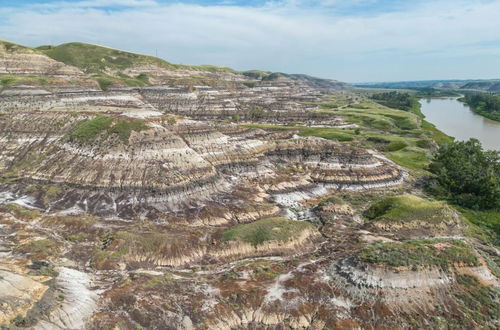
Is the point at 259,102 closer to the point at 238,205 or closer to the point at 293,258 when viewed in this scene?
the point at 238,205

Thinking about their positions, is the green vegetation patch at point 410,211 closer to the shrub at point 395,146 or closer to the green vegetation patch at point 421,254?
the green vegetation patch at point 421,254

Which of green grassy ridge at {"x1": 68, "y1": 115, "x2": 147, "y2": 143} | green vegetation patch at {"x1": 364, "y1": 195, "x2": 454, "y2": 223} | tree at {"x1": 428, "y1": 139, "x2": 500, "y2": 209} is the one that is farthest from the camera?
green grassy ridge at {"x1": 68, "y1": 115, "x2": 147, "y2": 143}

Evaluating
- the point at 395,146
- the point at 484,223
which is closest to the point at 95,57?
the point at 395,146

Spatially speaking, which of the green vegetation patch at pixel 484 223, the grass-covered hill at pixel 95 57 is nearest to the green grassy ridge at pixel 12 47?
the grass-covered hill at pixel 95 57

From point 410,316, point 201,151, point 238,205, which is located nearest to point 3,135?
point 201,151

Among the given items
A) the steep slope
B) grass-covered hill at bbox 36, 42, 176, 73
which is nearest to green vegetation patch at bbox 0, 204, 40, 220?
the steep slope

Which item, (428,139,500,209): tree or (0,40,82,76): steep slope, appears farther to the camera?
(0,40,82,76): steep slope

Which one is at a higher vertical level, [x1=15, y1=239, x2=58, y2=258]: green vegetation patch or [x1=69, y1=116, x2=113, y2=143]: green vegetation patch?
[x1=69, y1=116, x2=113, y2=143]: green vegetation patch

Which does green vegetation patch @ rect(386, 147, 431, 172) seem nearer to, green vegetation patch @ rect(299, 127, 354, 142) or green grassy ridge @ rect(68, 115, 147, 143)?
green vegetation patch @ rect(299, 127, 354, 142)
